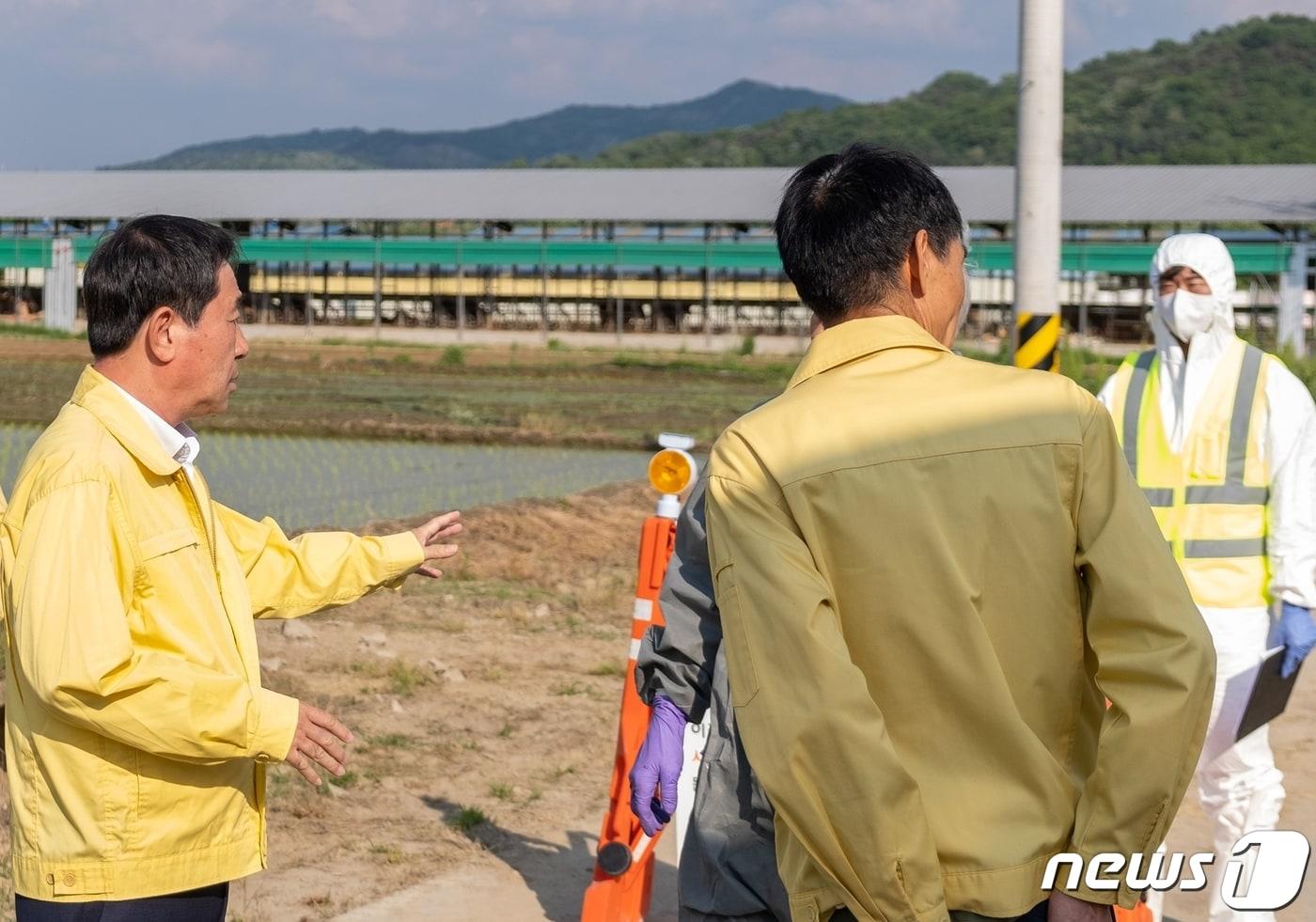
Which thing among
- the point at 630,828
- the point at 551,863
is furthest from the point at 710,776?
the point at 551,863

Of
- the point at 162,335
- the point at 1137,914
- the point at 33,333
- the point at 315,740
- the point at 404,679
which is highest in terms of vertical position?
the point at 162,335

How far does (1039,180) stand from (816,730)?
18.1ft

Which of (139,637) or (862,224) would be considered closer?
(862,224)

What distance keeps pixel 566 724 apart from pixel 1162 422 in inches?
129

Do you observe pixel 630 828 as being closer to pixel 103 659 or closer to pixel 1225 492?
pixel 1225 492

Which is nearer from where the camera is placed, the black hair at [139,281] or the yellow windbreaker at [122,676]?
the yellow windbreaker at [122,676]

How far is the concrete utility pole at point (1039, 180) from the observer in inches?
274

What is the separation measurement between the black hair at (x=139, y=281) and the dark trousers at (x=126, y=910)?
0.92m

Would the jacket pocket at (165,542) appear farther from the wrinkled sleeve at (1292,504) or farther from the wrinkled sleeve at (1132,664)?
the wrinkled sleeve at (1292,504)

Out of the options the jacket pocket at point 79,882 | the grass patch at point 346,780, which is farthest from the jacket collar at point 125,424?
the grass patch at point 346,780

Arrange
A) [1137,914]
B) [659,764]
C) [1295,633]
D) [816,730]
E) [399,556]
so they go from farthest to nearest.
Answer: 1. [1295,633]
2. [1137,914]
3. [399,556]
4. [659,764]
5. [816,730]

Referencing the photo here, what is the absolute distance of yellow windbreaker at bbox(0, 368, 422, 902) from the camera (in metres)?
2.36

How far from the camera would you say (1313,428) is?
4.46 metres

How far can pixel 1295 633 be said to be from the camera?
14.4 ft
